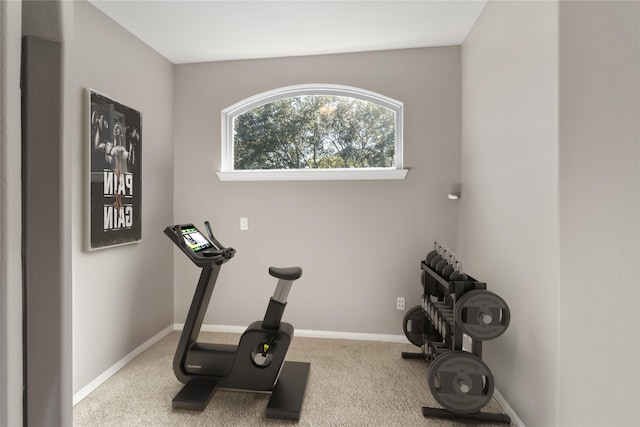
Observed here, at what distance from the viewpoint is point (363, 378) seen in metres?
2.64

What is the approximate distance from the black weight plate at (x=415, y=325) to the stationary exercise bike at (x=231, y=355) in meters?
0.99

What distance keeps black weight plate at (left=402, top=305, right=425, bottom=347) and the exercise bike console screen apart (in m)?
1.71

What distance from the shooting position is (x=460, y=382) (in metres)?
2.02

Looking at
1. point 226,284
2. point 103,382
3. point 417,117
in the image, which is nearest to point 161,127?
point 226,284

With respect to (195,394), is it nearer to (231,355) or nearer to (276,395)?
(231,355)

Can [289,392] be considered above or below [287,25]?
below

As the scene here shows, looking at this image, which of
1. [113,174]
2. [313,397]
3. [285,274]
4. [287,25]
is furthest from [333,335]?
[287,25]

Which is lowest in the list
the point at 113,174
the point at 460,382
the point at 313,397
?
the point at 313,397

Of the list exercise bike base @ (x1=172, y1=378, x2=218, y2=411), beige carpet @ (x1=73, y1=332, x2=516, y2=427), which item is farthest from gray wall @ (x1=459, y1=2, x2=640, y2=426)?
exercise bike base @ (x1=172, y1=378, x2=218, y2=411)

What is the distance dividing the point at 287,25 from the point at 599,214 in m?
2.49

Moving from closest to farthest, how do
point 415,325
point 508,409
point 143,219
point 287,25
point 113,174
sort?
point 508,409, point 113,174, point 287,25, point 415,325, point 143,219

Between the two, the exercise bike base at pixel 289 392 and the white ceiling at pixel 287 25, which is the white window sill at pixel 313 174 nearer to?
the white ceiling at pixel 287 25

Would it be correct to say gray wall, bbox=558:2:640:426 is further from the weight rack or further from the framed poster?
the framed poster

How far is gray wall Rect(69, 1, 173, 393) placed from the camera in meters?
2.39
